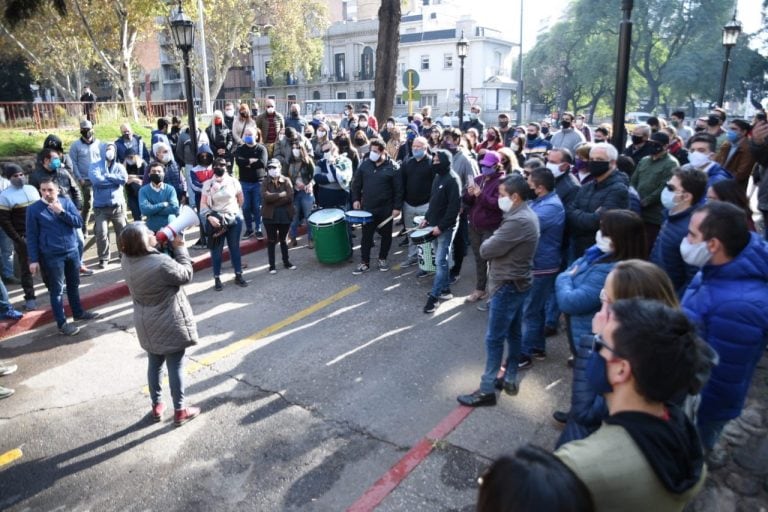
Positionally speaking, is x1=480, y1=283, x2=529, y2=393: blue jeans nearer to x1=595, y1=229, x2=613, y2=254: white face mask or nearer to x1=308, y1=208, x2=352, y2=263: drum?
x1=595, y1=229, x2=613, y2=254: white face mask

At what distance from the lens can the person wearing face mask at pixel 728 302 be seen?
2.90 meters

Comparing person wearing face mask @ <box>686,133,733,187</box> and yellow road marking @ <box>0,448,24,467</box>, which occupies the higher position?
person wearing face mask @ <box>686,133,733,187</box>

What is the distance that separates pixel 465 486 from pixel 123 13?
2503cm

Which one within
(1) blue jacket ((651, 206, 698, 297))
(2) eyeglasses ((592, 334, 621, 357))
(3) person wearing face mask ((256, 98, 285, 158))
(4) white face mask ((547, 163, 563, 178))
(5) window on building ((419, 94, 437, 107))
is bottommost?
(1) blue jacket ((651, 206, 698, 297))

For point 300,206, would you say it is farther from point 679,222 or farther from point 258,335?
point 679,222

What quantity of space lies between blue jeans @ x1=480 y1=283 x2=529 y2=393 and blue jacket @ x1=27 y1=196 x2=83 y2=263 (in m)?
5.03

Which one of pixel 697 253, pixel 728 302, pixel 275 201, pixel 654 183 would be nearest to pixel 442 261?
pixel 654 183

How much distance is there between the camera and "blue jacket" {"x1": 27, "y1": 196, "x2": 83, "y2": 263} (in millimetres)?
6258

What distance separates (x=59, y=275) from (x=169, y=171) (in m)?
3.36

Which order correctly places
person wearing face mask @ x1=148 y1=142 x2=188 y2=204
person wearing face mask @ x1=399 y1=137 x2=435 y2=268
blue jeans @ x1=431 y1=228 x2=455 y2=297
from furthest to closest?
1. person wearing face mask @ x1=148 y1=142 x2=188 y2=204
2. person wearing face mask @ x1=399 y1=137 x2=435 y2=268
3. blue jeans @ x1=431 y1=228 x2=455 y2=297

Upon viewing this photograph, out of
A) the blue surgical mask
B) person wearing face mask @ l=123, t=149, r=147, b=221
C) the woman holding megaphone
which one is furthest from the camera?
person wearing face mask @ l=123, t=149, r=147, b=221

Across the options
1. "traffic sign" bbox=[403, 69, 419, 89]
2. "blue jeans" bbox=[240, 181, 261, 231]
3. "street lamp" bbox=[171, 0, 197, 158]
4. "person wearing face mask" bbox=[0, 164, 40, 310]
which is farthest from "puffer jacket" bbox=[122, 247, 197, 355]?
"traffic sign" bbox=[403, 69, 419, 89]

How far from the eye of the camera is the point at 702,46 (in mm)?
43625

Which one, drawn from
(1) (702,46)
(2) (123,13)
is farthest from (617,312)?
(1) (702,46)
